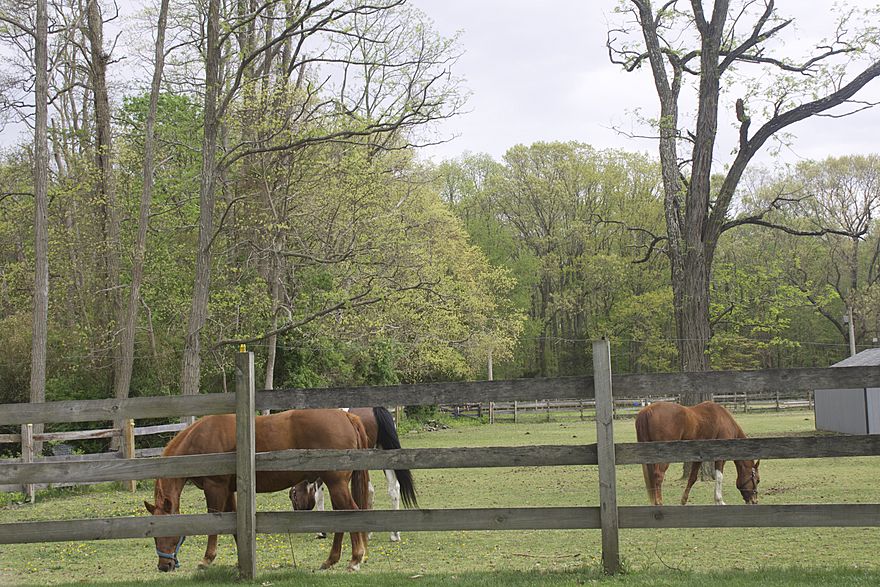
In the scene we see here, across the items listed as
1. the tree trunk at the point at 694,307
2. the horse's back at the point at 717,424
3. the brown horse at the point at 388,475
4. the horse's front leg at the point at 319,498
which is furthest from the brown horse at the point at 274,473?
the tree trunk at the point at 694,307

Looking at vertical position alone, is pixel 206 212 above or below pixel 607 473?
above

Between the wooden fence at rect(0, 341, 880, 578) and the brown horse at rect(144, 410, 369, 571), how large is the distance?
38.5 inches

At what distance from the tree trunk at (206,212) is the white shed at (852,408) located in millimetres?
16800

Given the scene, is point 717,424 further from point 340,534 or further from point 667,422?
point 340,534

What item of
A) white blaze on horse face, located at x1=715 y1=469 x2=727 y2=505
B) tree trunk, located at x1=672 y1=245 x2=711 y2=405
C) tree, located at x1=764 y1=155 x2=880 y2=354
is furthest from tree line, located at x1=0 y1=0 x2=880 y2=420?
tree, located at x1=764 y1=155 x2=880 y2=354

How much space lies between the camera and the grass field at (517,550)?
19.9ft

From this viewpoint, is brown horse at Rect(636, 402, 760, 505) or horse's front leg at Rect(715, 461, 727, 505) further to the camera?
brown horse at Rect(636, 402, 760, 505)

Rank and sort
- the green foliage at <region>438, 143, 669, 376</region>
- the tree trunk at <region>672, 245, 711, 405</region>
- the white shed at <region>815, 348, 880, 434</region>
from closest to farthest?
the tree trunk at <region>672, 245, 711, 405</region> < the white shed at <region>815, 348, 880, 434</region> < the green foliage at <region>438, 143, 669, 376</region>

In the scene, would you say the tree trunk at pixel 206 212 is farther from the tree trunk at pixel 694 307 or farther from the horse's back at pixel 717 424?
the horse's back at pixel 717 424

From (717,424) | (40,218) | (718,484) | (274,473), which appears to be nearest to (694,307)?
(717,424)

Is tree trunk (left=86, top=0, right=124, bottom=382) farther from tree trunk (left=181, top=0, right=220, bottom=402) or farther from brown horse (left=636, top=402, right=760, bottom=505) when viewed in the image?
brown horse (left=636, top=402, right=760, bottom=505)

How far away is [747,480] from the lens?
1234cm

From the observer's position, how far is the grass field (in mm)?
6070

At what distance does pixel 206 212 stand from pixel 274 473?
1305cm
